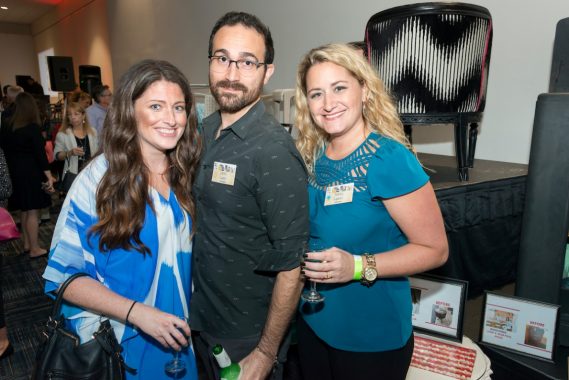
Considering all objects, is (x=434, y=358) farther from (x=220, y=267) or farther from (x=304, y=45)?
(x=304, y=45)

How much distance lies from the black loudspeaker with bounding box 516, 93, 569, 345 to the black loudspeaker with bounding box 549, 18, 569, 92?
205 millimetres

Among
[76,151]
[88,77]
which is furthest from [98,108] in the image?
[88,77]

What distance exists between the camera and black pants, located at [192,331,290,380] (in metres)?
1.24

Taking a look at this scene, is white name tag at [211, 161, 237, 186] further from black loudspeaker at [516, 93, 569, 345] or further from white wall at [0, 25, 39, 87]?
white wall at [0, 25, 39, 87]

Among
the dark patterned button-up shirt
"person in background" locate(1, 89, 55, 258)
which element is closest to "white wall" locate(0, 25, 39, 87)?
"person in background" locate(1, 89, 55, 258)

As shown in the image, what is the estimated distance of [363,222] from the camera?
1.11 m

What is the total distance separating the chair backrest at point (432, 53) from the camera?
160 cm

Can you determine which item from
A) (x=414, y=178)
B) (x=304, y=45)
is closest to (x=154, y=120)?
(x=414, y=178)

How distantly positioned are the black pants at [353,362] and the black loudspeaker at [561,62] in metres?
1.23

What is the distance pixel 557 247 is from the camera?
1.59 meters

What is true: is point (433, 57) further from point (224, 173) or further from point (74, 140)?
point (74, 140)

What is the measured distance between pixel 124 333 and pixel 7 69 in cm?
1885

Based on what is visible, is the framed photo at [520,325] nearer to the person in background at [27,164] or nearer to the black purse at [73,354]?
the black purse at [73,354]

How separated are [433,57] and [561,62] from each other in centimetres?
55
